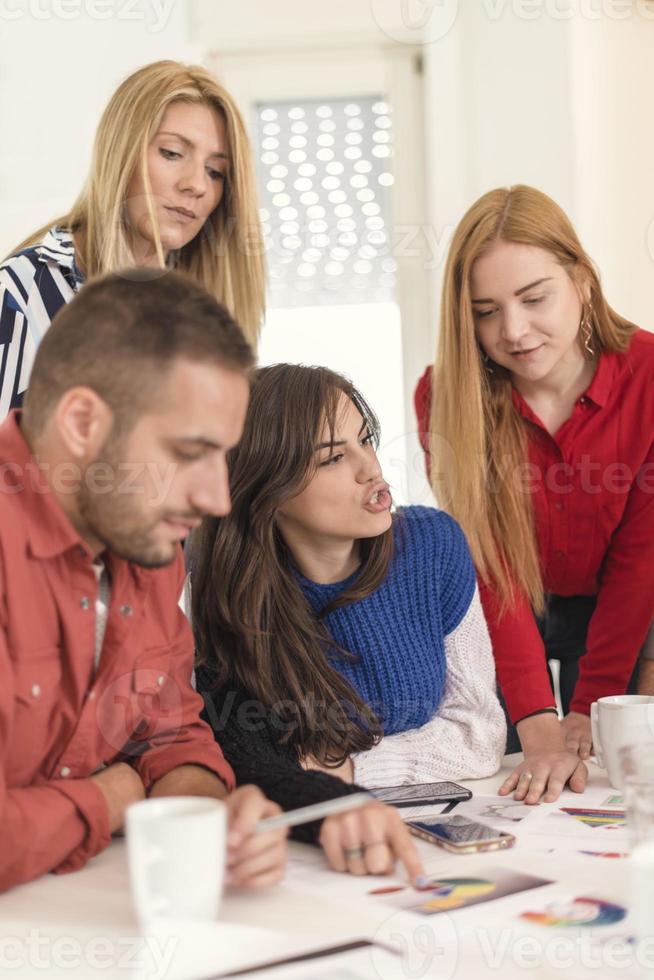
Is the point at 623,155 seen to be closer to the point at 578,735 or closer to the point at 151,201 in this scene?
the point at 151,201

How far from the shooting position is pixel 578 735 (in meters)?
1.43

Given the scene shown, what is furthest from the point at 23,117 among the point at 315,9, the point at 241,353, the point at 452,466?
the point at 241,353

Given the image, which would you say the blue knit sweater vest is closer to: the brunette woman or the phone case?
the brunette woman

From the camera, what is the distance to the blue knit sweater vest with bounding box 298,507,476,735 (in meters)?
1.44

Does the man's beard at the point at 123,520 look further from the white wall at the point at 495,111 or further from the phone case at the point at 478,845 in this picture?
the white wall at the point at 495,111

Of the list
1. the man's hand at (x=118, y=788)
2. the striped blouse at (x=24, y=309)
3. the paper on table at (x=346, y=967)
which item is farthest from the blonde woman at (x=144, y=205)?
the paper on table at (x=346, y=967)

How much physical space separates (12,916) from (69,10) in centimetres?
276

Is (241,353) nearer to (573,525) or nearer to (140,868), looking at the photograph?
(140,868)

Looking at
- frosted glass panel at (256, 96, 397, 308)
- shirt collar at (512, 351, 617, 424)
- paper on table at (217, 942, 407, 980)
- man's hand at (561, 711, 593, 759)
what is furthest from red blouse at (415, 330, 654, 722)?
frosted glass panel at (256, 96, 397, 308)

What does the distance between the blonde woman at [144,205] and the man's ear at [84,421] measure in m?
0.75

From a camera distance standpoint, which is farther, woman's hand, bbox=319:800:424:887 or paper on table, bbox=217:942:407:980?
woman's hand, bbox=319:800:424:887

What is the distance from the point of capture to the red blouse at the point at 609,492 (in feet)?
5.74
